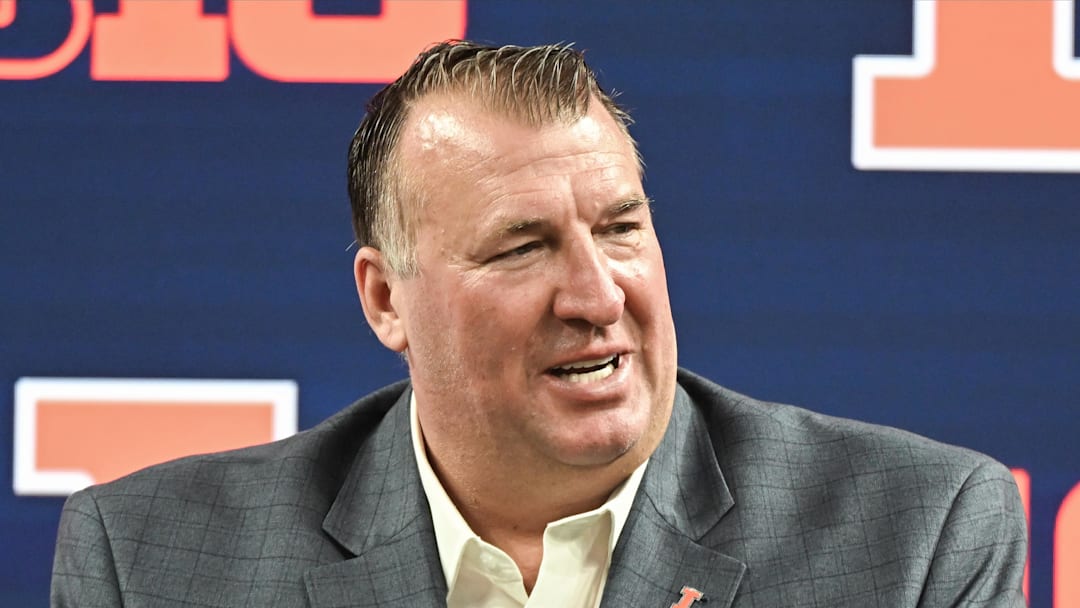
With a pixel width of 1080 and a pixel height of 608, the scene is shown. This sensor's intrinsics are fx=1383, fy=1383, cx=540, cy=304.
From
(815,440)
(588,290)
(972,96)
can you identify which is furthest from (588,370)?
(972,96)

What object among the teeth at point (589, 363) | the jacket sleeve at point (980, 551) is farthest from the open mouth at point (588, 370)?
the jacket sleeve at point (980, 551)

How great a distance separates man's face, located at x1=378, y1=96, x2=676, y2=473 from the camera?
1.82 m

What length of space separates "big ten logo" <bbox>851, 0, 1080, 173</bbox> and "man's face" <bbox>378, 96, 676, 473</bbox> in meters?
0.89

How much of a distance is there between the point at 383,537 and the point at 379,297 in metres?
0.37

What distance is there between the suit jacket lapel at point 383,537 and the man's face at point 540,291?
0.49ft

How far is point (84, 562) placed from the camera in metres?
2.05

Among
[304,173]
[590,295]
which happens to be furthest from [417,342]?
[304,173]

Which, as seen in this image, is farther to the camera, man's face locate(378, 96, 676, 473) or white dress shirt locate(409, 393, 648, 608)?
white dress shirt locate(409, 393, 648, 608)

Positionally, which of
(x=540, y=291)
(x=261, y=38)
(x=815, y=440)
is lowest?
(x=815, y=440)

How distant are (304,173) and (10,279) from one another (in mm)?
626

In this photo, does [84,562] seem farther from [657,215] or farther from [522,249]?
[657,215]

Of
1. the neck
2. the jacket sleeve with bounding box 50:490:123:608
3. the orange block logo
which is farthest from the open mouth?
the orange block logo

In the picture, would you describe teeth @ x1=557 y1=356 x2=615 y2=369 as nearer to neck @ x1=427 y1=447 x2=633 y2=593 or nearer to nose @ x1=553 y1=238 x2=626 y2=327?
nose @ x1=553 y1=238 x2=626 y2=327

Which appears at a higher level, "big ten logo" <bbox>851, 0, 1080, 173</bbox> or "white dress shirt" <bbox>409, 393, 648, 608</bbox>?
"big ten logo" <bbox>851, 0, 1080, 173</bbox>
